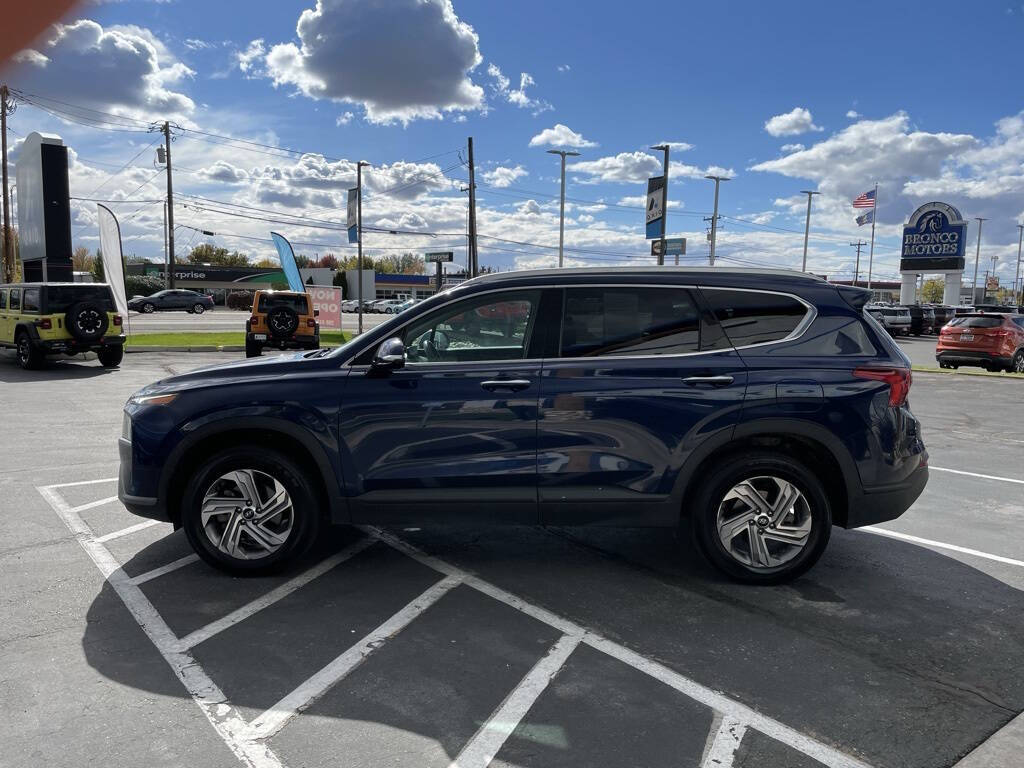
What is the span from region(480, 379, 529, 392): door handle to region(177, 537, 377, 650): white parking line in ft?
4.96

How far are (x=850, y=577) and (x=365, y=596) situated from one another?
9.46 feet

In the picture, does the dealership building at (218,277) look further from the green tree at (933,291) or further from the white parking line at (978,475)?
the green tree at (933,291)

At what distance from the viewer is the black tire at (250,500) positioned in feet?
14.3

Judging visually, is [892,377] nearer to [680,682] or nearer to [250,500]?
[680,682]

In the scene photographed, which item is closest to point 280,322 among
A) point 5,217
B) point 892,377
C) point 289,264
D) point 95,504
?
point 289,264

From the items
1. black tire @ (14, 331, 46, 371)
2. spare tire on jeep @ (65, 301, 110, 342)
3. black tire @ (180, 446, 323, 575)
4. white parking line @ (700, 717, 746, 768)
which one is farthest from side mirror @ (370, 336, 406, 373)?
black tire @ (14, 331, 46, 371)

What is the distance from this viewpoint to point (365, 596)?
4191 mm

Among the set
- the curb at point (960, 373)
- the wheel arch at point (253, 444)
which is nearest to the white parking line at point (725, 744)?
the wheel arch at point (253, 444)

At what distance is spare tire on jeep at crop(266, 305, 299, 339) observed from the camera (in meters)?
20.3

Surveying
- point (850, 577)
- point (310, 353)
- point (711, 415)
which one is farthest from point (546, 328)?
point (850, 577)

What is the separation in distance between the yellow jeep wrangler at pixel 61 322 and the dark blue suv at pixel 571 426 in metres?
13.1

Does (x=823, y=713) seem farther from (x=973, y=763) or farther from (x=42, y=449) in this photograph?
(x=42, y=449)

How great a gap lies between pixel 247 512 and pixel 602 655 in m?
2.21

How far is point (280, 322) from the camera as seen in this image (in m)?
20.3
